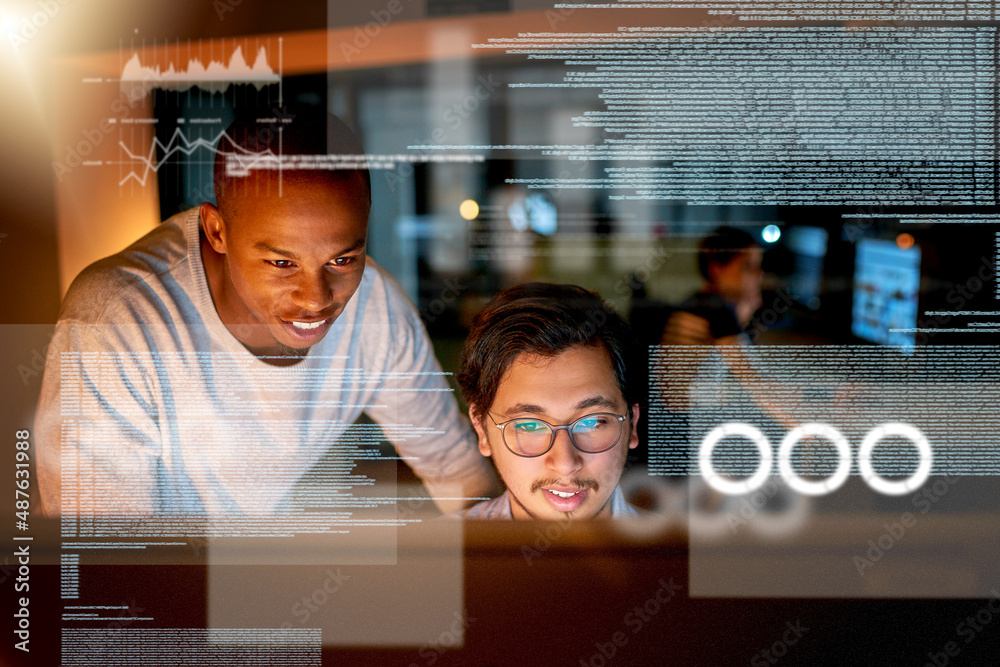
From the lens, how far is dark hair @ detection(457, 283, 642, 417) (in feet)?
5.16

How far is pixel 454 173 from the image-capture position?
157 cm

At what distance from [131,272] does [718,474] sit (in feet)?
4.86

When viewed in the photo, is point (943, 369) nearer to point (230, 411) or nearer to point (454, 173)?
point (454, 173)

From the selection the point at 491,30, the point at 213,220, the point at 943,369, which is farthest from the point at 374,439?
the point at 943,369

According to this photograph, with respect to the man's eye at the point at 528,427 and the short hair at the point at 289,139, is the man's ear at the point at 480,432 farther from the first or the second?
the short hair at the point at 289,139

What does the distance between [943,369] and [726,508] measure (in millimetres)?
607

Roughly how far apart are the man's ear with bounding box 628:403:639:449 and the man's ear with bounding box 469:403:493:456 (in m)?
0.33
